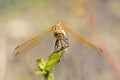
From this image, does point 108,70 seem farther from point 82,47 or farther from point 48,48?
point 48,48

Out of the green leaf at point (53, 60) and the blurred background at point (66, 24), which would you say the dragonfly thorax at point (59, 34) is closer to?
the green leaf at point (53, 60)

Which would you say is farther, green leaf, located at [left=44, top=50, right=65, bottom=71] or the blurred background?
the blurred background

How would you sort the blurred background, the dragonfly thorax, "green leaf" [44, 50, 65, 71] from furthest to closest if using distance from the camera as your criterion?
the blurred background, the dragonfly thorax, "green leaf" [44, 50, 65, 71]

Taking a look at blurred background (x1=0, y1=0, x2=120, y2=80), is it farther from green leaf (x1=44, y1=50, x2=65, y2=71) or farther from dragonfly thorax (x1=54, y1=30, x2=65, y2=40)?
green leaf (x1=44, y1=50, x2=65, y2=71)

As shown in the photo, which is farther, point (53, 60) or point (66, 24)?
point (66, 24)

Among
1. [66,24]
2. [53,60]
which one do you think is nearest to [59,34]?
[53,60]

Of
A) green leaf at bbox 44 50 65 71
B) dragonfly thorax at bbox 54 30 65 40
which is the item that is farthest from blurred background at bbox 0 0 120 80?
green leaf at bbox 44 50 65 71

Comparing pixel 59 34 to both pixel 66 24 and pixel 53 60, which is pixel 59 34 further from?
pixel 66 24

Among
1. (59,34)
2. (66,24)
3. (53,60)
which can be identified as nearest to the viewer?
(53,60)

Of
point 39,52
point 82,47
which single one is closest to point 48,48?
point 39,52
